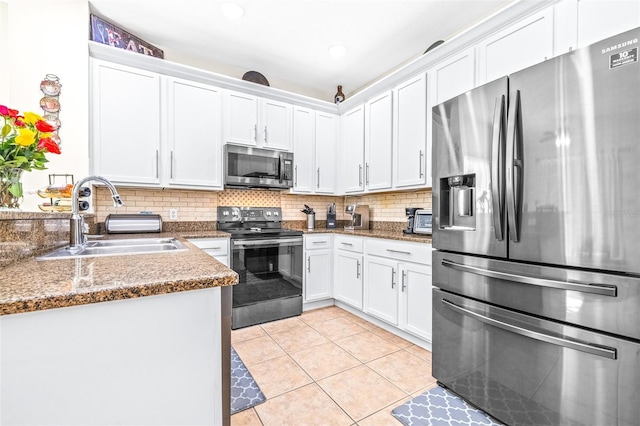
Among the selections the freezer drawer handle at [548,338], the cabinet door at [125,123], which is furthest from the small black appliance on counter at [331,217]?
the freezer drawer handle at [548,338]

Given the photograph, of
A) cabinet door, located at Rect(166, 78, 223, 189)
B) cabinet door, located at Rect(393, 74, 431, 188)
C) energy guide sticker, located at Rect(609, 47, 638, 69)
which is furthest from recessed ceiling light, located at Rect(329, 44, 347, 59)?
energy guide sticker, located at Rect(609, 47, 638, 69)

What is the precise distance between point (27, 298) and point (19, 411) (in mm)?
254

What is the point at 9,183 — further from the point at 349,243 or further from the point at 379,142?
the point at 379,142

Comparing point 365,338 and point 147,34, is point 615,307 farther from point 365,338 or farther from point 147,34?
point 147,34

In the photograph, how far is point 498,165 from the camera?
1.48 m

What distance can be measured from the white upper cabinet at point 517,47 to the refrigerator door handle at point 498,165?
0.71 meters

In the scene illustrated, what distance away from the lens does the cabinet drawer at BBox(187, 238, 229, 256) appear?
262 cm

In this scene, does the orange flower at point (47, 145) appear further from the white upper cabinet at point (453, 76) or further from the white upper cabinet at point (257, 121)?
the white upper cabinet at point (453, 76)

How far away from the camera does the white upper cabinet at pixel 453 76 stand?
2.24m

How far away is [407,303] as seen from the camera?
2.42 m

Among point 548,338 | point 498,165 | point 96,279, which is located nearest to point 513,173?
point 498,165

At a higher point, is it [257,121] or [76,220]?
[257,121]

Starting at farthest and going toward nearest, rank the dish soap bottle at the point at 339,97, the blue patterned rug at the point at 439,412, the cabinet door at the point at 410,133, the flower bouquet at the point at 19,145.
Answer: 1. the dish soap bottle at the point at 339,97
2. the cabinet door at the point at 410,133
3. the blue patterned rug at the point at 439,412
4. the flower bouquet at the point at 19,145

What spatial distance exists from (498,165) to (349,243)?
5.93 feet
